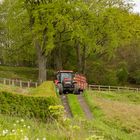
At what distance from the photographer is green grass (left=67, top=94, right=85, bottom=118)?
27163mm

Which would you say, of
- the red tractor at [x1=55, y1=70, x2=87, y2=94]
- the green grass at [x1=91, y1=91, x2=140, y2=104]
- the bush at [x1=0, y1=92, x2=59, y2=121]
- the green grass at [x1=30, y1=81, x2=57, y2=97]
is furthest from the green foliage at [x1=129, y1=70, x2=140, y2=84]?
the bush at [x1=0, y1=92, x2=59, y2=121]

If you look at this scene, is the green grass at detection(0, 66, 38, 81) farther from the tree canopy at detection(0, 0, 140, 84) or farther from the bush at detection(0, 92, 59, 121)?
the bush at detection(0, 92, 59, 121)

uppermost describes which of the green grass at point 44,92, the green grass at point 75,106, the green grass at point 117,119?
the green grass at point 44,92

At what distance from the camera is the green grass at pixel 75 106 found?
27163 millimetres

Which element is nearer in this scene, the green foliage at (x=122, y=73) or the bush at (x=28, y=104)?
the bush at (x=28, y=104)

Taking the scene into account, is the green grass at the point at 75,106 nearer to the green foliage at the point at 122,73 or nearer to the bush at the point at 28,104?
the bush at the point at 28,104

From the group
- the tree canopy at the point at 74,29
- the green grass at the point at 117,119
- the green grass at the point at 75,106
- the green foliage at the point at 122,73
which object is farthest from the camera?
the green foliage at the point at 122,73

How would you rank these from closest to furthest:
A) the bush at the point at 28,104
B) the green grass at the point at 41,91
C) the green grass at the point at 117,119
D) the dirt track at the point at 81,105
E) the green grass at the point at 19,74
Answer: the bush at the point at 28,104 < the green grass at the point at 117,119 < the green grass at the point at 41,91 < the dirt track at the point at 81,105 < the green grass at the point at 19,74

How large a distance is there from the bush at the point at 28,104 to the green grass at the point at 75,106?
227 inches

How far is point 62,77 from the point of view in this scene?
133 ft

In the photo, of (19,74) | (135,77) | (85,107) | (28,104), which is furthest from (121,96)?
(135,77)

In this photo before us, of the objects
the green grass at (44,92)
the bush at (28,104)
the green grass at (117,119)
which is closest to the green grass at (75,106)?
the green grass at (117,119)

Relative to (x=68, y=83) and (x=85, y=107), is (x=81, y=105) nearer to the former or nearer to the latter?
(x=85, y=107)

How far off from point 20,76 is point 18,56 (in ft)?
10.6
